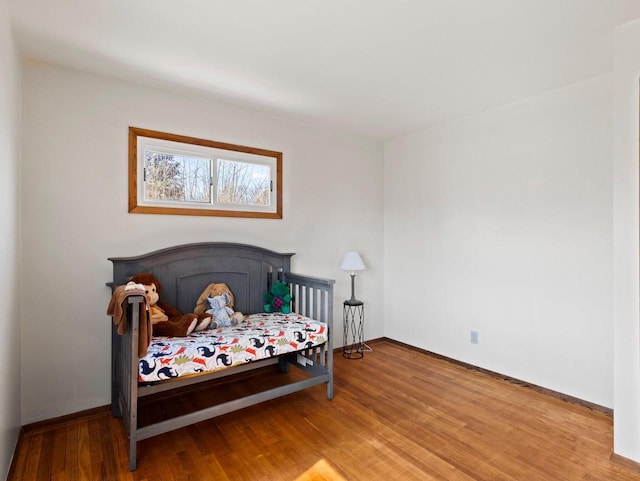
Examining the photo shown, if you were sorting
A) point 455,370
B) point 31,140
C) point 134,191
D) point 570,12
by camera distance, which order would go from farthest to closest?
Answer: point 455,370 → point 134,191 → point 31,140 → point 570,12

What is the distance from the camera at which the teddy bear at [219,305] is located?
264 cm

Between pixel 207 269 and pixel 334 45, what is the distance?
188 centimetres

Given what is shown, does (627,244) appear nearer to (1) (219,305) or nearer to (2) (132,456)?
(1) (219,305)

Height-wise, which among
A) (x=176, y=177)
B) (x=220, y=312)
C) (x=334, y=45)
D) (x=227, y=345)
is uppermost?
(x=334, y=45)

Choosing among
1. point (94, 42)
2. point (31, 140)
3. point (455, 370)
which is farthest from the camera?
point (455, 370)

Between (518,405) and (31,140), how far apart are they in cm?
383

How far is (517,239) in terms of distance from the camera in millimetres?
3008

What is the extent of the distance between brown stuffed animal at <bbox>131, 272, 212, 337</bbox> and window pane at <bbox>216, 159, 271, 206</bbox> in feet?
3.08

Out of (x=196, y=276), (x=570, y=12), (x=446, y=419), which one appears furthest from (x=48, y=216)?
(x=570, y=12)

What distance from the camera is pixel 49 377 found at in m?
2.35

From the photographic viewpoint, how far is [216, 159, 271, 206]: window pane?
3.09m

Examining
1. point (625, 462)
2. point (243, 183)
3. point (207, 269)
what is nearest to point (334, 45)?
point (243, 183)

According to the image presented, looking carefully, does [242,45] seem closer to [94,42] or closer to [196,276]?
[94,42]

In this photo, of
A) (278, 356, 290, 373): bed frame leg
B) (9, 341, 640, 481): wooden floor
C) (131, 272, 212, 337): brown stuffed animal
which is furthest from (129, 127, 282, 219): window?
(9, 341, 640, 481): wooden floor
